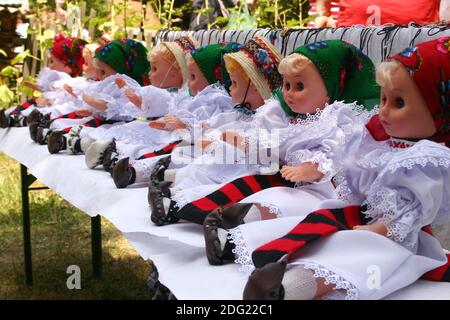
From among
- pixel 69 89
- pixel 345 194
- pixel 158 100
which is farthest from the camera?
pixel 69 89

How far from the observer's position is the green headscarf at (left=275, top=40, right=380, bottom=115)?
176 centimetres

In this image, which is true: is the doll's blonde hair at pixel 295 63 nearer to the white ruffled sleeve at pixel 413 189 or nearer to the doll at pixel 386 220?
the doll at pixel 386 220

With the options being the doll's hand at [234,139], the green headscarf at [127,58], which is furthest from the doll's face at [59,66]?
the doll's hand at [234,139]

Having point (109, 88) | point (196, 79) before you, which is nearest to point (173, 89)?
point (196, 79)

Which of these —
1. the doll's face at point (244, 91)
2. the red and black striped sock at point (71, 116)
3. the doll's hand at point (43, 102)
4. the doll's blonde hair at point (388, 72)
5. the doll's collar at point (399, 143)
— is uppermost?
the doll's blonde hair at point (388, 72)

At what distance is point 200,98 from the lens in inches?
95.0

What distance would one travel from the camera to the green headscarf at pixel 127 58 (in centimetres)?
316

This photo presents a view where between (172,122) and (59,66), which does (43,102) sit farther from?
(172,122)

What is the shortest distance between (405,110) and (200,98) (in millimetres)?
1170

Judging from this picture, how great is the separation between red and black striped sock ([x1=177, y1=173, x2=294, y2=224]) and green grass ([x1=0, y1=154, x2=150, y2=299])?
6.13 ft

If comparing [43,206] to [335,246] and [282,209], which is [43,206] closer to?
[282,209]

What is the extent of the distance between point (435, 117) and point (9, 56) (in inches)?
276

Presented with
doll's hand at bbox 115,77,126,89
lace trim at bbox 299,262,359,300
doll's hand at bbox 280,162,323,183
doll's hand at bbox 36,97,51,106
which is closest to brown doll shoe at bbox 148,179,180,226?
doll's hand at bbox 280,162,323,183

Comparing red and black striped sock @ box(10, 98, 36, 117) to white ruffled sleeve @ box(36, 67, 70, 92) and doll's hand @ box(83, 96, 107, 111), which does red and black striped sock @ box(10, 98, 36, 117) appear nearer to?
white ruffled sleeve @ box(36, 67, 70, 92)
